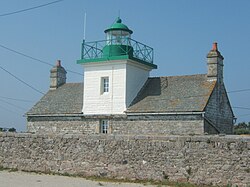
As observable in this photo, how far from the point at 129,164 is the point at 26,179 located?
11.5 ft

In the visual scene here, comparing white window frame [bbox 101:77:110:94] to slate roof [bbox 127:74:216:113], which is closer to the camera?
slate roof [bbox 127:74:216:113]

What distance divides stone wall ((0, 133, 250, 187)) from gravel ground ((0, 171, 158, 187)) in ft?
2.71

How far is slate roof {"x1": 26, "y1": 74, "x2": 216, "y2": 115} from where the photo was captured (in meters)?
19.6

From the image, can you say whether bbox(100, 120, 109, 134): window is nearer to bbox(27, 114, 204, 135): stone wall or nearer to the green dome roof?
bbox(27, 114, 204, 135): stone wall

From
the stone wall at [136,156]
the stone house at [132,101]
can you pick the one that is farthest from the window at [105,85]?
the stone wall at [136,156]

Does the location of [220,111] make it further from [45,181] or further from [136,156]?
[45,181]

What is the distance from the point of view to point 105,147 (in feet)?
47.6

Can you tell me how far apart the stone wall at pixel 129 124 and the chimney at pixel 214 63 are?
291cm

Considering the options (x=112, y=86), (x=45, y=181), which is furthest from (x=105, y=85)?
(x=45, y=181)

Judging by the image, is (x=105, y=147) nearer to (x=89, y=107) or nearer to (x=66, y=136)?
(x=66, y=136)

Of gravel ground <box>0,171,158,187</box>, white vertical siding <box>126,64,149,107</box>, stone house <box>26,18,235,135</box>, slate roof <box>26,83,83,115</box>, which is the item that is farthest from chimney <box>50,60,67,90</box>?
gravel ground <box>0,171,158,187</box>

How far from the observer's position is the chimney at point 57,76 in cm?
2664

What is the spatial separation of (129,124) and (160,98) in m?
2.08

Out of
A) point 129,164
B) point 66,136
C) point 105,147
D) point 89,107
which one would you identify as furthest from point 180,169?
point 89,107
